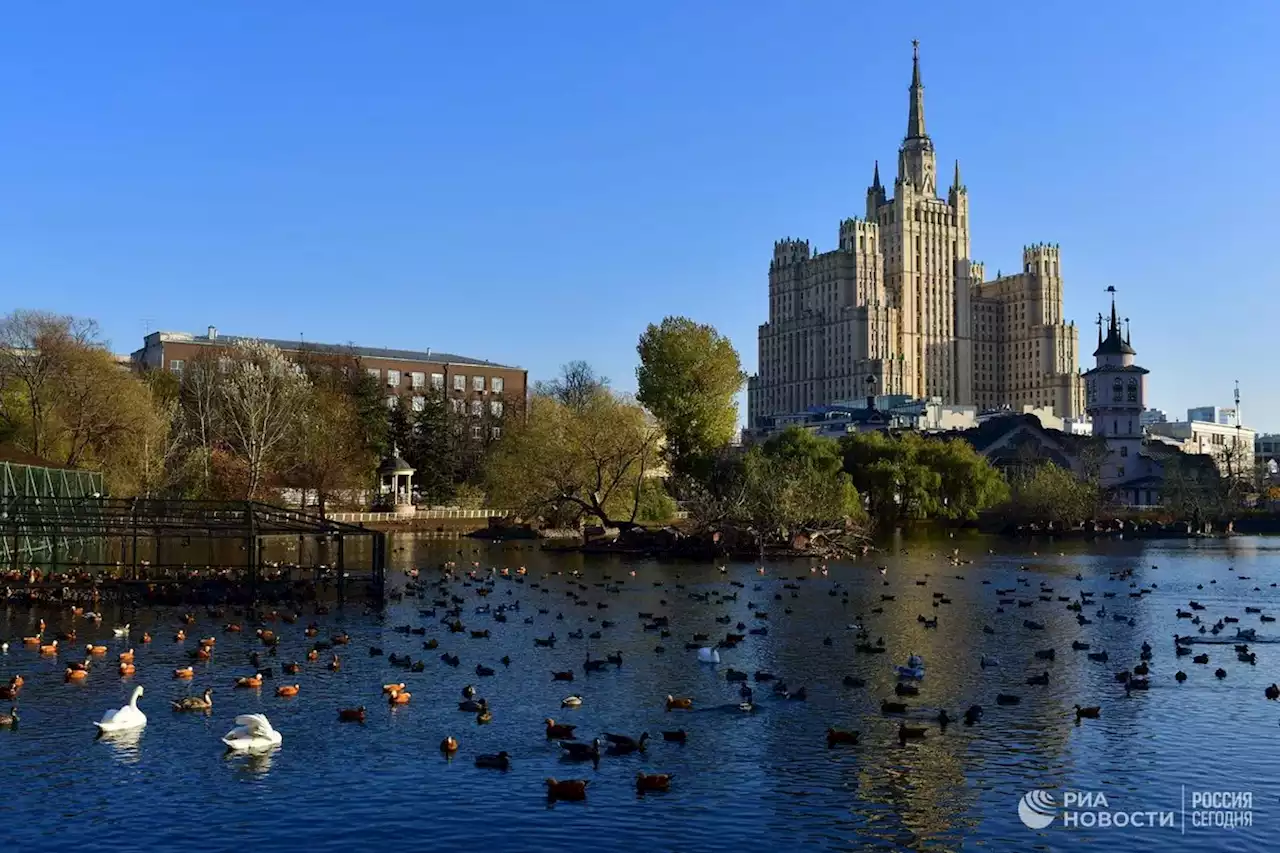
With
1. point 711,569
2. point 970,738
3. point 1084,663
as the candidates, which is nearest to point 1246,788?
point 970,738

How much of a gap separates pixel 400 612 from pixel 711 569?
24.7 meters

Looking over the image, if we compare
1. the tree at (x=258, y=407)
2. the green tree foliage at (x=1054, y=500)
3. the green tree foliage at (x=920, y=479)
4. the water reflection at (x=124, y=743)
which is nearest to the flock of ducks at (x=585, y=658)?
the water reflection at (x=124, y=743)

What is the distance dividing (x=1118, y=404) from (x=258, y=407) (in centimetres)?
9066

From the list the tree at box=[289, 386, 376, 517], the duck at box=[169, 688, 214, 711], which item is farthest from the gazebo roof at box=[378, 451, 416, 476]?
the duck at box=[169, 688, 214, 711]

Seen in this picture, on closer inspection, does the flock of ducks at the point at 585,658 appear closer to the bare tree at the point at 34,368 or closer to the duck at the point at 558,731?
the duck at the point at 558,731

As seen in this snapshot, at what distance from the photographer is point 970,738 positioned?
85.0 ft

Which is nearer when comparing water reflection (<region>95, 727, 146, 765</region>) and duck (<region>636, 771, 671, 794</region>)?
duck (<region>636, 771, 671, 794</region>)

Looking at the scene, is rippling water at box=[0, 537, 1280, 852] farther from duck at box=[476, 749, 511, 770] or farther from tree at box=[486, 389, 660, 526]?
tree at box=[486, 389, 660, 526]

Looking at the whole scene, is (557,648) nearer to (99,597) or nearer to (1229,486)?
(99,597)

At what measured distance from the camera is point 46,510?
54.5 m

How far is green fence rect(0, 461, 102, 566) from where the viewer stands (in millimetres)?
49750

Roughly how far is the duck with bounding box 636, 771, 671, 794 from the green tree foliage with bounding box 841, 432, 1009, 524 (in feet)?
299

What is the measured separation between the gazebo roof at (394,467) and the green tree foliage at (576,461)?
25.4 meters

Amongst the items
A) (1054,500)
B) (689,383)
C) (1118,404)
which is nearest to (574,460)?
(689,383)
